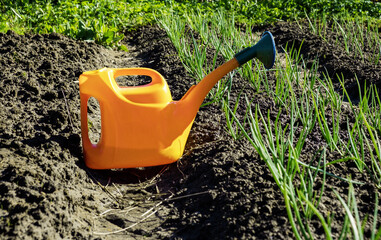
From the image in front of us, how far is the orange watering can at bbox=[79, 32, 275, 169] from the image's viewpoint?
1.88m

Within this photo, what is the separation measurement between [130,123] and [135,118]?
30mm

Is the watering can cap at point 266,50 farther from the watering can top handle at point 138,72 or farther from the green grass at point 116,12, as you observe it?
the green grass at point 116,12

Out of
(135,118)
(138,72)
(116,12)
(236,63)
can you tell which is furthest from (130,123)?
(116,12)

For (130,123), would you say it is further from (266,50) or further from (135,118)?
(266,50)

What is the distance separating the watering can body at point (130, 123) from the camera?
1.88 m

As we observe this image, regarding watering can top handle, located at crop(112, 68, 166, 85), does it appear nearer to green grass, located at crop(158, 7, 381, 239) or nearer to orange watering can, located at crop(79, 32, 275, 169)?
orange watering can, located at crop(79, 32, 275, 169)

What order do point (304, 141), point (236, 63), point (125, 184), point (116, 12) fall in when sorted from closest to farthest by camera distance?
point (304, 141) → point (236, 63) → point (125, 184) → point (116, 12)

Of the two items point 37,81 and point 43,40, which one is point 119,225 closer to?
point 37,81

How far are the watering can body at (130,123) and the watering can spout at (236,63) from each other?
0.06 metres

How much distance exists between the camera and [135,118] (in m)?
1.89

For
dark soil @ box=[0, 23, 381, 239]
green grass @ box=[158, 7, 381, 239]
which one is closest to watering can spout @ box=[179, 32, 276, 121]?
green grass @ box=[158, 7, 381, 239]

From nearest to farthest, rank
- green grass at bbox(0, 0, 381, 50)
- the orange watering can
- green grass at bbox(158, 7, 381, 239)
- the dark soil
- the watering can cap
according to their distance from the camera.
A: green grass at bbox(158, 7, 381, 239) < the dark soil < the watering can cap < the orange watering can < green grass at bbox(0, 0, 381, 50)

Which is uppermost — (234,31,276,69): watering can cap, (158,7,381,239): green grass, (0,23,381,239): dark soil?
(234,31,276,69): watering can cap

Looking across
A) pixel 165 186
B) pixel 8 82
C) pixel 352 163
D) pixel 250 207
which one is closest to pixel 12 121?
pixel 8 82
